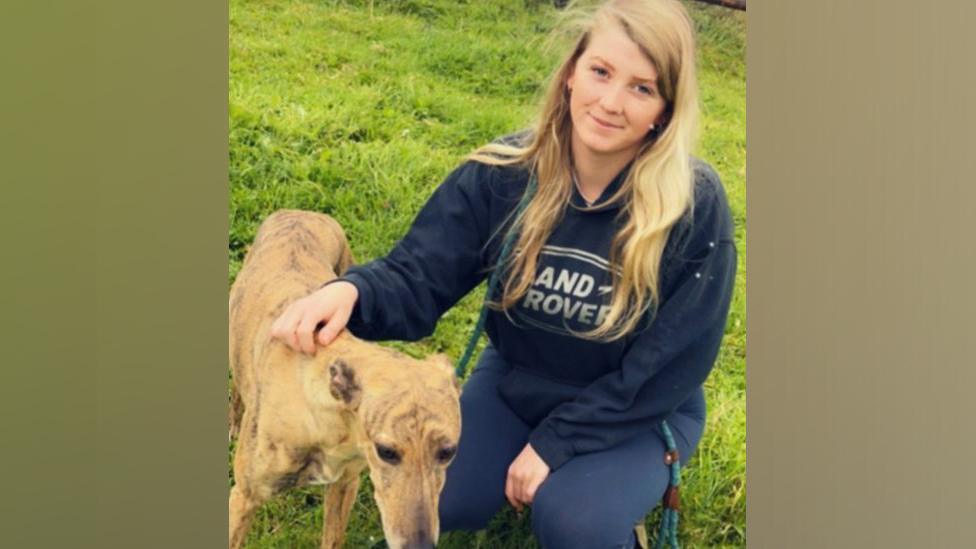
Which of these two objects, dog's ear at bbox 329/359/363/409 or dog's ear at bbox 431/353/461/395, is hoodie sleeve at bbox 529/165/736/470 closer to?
dog's ear at bbox 431/353/461/395

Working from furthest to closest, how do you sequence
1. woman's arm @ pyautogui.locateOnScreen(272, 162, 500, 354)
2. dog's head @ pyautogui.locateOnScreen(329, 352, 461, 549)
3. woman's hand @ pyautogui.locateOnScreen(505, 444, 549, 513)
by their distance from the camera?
1. woman's hand @ pyautogui.locateOnScreen(505, 444, 549, 513)
2. woman's arm @ pyautogui.locateOnScreen(272, 162, 500, 354)
3. dog's head @ pyautogui.locateOnScreen(329, 352, 461, 549)

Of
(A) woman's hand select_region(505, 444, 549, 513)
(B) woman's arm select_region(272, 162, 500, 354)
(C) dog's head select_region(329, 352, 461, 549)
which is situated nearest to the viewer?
(C) dog's head select_region(329, 352, 461, 549)

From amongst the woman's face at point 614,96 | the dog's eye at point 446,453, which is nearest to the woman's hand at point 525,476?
the dog's eye at point 446,453

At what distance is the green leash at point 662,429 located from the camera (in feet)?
10.8

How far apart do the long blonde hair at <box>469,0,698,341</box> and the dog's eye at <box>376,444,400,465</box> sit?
495mm

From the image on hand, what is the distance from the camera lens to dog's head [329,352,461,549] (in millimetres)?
3021

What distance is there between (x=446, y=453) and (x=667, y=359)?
2.00ft

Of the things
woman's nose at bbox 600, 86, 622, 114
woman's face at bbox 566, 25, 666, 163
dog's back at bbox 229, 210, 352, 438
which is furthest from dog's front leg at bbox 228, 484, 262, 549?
woman's nose at bbox 600, 86, 622, 114

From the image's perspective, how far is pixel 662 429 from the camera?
3.31m

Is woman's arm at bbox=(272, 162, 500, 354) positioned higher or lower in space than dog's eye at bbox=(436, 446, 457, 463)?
higher

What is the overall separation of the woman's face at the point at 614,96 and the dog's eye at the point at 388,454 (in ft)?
2.89

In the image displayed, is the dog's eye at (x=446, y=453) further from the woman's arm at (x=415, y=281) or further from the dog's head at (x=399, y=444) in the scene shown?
the woman's arm at (x=415, y=281)
